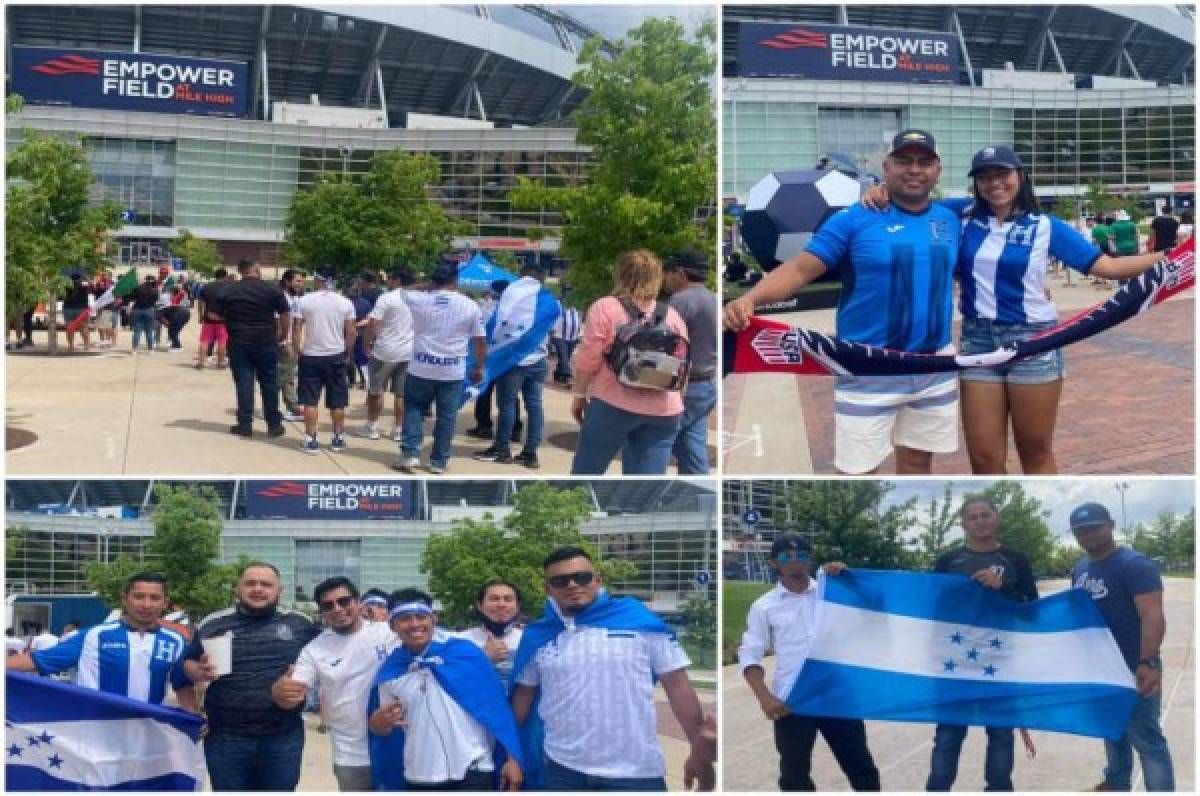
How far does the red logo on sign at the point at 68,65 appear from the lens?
2739 centimetres

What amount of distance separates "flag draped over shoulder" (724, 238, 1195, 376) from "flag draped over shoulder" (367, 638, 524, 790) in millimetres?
1793

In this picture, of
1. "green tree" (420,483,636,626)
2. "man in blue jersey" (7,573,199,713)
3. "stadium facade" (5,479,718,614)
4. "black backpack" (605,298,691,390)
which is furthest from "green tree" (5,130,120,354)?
"black backpack" (605,298,691,390)

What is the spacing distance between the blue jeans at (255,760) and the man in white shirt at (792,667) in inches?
81.6

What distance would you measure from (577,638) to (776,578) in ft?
3.40

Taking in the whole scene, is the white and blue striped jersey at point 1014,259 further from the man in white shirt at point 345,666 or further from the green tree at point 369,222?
the green tree at point 369,222

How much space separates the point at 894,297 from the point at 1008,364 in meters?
0.59

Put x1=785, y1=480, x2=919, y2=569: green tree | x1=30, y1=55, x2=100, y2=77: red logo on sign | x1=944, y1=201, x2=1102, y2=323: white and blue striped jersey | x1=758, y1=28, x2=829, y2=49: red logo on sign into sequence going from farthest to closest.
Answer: x1=30, y1=55, x2=100, y2=77: red logo on sign → x1=758, y1=28, x2=829, y2=49: red logo on sign → x1=785, y1=480, x2=919, y2=569: green tree → x1=944, y1=201, x2=1102, y2=323: white and blue striped jersey

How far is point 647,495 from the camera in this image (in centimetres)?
600

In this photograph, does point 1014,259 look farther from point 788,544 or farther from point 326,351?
point 326,351

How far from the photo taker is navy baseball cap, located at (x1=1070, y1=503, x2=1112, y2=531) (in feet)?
18.1

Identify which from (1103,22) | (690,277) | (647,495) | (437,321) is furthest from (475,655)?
(1103,22)

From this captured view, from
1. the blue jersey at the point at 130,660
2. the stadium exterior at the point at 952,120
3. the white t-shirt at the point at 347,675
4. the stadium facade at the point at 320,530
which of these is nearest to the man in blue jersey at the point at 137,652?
the blue jersey at the point at 130,660

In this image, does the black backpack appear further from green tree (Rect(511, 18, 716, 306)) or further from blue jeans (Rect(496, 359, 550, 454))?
green tree (Rect(511, 18, 716, 306))

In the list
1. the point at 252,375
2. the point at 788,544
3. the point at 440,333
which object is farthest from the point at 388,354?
the point at 788,544
